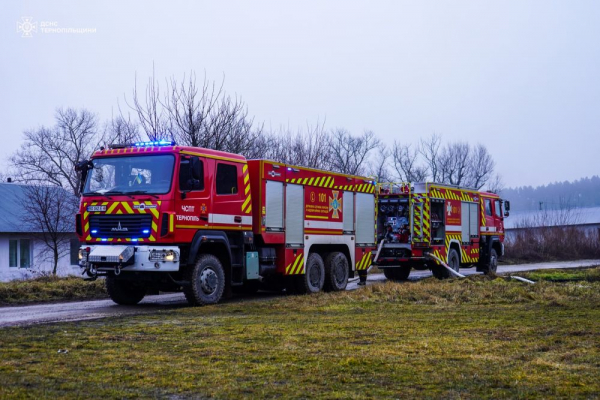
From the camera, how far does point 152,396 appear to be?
20.9 ft

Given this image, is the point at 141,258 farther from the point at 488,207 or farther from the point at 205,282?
the point at 488,207

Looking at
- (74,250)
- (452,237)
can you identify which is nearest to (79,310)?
(452,237)

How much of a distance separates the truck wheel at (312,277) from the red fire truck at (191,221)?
0.03 metres

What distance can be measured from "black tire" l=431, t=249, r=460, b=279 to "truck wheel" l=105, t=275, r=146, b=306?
35.0 feet

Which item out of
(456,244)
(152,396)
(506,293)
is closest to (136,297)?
(506,293)

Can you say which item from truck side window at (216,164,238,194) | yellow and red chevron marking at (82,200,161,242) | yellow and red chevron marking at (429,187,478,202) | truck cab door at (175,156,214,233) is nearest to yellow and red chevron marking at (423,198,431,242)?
yellow and red chevron marking at (429,187,478,202)

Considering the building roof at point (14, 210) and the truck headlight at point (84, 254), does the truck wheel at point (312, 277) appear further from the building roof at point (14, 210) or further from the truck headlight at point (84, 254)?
the building roof at point (14, 210)

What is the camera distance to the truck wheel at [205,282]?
1469 cm

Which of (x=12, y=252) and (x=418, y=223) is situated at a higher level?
(x=418, y=223)

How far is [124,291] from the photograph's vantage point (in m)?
15.9

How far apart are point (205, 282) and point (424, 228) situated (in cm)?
977

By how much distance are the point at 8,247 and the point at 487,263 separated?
23377 mm

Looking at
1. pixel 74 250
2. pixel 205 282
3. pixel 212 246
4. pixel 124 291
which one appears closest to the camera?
pixel 205 282

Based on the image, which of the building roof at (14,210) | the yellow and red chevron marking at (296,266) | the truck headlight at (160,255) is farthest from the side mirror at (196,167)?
the building roof at (14,210)
